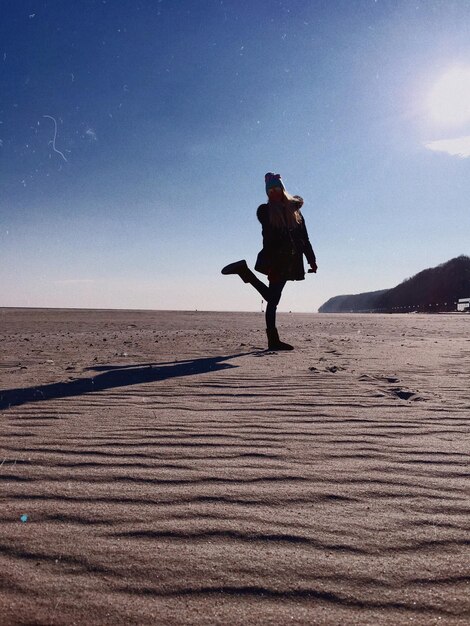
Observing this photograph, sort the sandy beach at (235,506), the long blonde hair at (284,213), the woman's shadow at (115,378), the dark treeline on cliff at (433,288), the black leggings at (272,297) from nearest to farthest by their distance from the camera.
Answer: the sandy beach at (235,506)
the woman's shadow at (115,378)
the long blonde hair at (284,213)
the black leggings at (272,297)
the dark treeline on cliff at (433,288)

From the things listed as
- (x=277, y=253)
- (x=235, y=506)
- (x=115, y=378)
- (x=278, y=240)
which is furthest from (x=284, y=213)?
(x=235, y=506)

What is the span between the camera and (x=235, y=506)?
1854mm

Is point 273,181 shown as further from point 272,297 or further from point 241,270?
point 272,297

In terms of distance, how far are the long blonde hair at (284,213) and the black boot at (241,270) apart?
2.64 feet

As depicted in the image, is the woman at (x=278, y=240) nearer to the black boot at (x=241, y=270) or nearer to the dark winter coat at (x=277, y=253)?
the dark winter coat at (x=277, y=253)

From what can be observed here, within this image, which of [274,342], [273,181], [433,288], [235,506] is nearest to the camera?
[235,506]

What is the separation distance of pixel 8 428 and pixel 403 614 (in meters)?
2.48

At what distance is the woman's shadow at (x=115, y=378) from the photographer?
12.5 ft

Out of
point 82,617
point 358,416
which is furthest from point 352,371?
point 82,617

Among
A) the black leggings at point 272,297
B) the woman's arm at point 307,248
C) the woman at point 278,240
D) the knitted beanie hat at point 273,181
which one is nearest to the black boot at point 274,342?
the black leggings at point 272,297

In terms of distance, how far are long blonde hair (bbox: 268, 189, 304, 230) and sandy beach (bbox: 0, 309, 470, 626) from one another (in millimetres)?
3289

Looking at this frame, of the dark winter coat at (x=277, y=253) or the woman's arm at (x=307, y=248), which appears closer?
the dark winter coat at (x=277, y=253)

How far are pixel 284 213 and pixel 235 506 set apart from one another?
211 inches

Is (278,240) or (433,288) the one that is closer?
(278,240)
